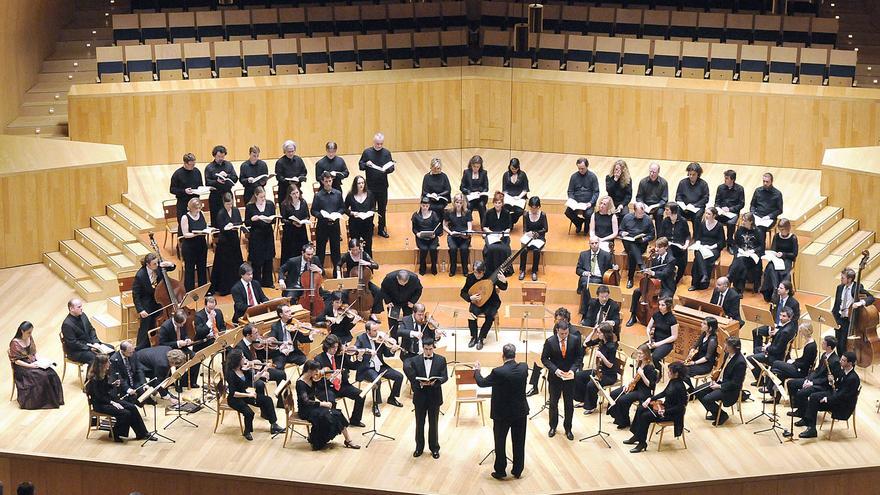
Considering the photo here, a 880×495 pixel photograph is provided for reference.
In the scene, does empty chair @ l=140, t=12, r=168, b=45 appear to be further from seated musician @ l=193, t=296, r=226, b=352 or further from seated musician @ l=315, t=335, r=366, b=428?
seated musician @ l=315, t=335, r=366, b=428

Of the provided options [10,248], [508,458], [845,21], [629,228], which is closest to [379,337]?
[508,458]

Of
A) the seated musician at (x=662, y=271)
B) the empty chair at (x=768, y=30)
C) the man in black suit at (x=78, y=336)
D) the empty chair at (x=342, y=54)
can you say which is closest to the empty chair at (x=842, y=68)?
the empty chair at (x=768, y=30)

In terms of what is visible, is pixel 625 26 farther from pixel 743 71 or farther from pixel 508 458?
pixel 508 458

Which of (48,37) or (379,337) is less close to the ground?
(48,37)

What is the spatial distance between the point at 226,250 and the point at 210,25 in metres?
4.63

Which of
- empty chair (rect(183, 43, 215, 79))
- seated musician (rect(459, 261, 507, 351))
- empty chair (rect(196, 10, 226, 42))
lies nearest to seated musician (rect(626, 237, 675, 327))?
seated musician (rect(459, 261, 507, 351))

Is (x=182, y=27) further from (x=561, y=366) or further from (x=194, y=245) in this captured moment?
(x=561, y=366)

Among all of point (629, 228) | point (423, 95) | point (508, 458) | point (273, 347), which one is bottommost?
point (508, 458)

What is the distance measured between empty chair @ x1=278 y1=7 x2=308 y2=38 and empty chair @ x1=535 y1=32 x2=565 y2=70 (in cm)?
291

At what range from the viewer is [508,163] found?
14648 mm

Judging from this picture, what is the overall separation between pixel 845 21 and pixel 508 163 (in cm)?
585

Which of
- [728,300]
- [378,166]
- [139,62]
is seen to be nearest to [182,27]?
[139,62]

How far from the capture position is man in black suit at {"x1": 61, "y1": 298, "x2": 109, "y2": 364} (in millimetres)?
11750

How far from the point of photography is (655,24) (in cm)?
1716
